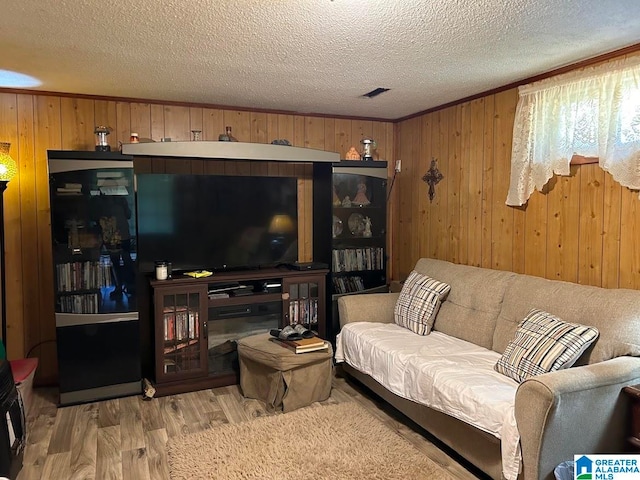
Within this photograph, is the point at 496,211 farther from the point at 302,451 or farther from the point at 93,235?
the point at 93,235

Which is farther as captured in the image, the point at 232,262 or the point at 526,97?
the point at 232,262

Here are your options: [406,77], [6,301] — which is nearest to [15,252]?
[6,301]

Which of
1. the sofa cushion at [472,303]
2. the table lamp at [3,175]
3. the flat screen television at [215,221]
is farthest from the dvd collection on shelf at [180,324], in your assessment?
the sofa cushion at [472,303]

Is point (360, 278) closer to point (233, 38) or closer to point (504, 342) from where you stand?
point (504, 342)

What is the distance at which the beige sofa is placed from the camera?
2.06 m

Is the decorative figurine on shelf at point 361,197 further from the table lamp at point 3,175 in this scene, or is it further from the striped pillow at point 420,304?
the table lamp at point 3,175

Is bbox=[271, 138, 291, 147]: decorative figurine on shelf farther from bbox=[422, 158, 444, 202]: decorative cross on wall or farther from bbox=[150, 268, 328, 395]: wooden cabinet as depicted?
bbox=[422, 158, 444, 202]: decorative cross on wall

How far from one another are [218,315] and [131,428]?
1.04 metres

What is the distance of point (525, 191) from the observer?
3354 mm

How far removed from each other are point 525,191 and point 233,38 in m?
2.25

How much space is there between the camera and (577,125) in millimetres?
2947

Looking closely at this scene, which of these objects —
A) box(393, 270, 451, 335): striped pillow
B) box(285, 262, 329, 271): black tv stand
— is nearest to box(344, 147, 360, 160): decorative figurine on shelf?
box(285, 262, 329, 271): black tv stand

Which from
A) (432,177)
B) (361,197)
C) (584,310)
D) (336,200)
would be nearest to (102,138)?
(336,200)

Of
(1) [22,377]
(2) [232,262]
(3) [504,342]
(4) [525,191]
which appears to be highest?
(4) [525,191]
